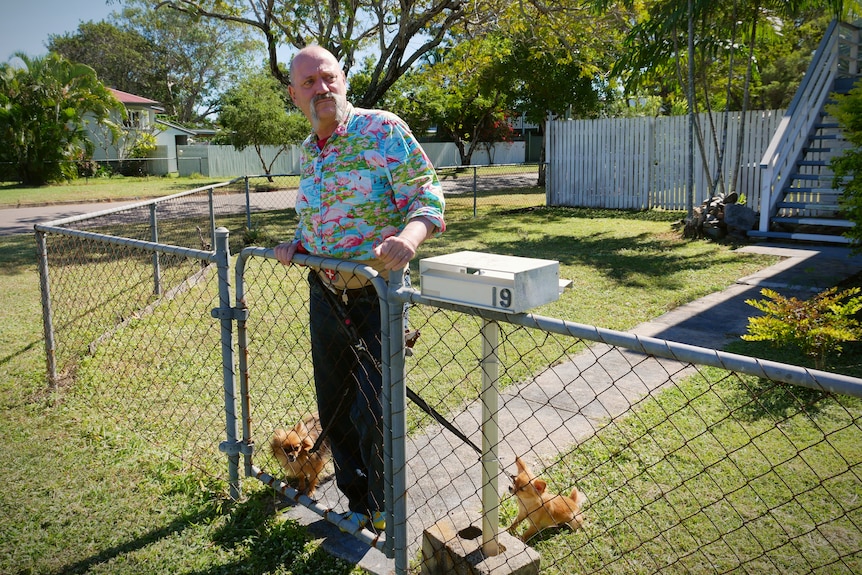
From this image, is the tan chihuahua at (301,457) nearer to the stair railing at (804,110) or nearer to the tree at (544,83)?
the stair railing at (804,110)

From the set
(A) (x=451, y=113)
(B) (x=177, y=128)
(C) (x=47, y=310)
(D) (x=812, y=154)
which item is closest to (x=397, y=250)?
(C) (x=47, y=310)

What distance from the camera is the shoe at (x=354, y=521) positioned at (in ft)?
9.60

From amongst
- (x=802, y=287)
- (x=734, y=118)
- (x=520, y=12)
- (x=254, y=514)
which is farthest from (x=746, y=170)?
(x=254, y=514)

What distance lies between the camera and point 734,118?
1539cm

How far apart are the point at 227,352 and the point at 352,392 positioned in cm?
70

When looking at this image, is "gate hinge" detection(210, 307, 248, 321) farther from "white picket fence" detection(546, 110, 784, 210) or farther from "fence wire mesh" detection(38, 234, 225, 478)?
"white picket fence" detection(546, 110, 784, 210)

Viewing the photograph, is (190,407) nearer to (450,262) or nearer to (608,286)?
(450,262)

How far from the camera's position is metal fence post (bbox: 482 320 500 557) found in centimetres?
238

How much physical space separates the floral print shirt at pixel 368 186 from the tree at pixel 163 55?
51999mm

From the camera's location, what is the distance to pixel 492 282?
2.14 meters

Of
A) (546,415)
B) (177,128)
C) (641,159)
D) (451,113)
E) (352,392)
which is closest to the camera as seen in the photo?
(352,392)

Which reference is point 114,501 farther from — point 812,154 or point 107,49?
point 107,49

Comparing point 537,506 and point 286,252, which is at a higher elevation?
point 286,252

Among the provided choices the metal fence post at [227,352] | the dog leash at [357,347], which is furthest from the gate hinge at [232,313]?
the dog leash at [357,347]
